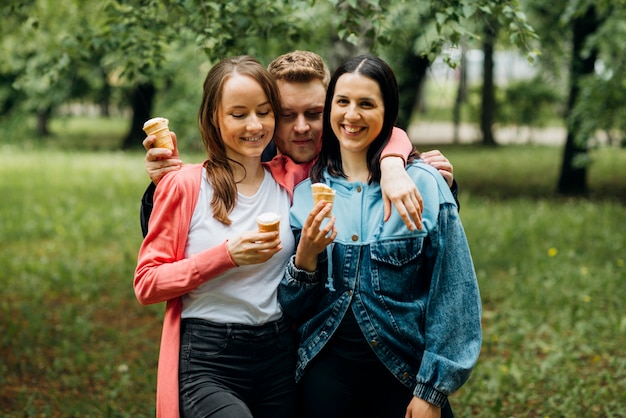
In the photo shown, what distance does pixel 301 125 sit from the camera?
2.73m

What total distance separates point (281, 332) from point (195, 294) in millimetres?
344

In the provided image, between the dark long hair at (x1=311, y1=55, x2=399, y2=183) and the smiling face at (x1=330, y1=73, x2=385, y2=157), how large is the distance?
1.0 inches

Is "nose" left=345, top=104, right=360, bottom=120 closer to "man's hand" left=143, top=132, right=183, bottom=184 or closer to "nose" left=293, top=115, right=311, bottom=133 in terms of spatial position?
"nose" left=293, top=115, right=311, bottom=133

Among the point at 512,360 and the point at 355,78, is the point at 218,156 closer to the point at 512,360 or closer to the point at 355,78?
the point at 355,78

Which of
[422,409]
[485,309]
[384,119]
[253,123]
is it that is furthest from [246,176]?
[485,309]

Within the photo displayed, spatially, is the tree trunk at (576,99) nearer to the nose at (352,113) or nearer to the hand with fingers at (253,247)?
the nose at (352,113)

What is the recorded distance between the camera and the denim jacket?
239 centimetres

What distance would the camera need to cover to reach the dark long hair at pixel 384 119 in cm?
247

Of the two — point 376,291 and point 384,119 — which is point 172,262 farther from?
point 384,119

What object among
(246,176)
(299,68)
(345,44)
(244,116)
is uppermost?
(345,44)

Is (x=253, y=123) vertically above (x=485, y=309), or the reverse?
(x=253, y=123)

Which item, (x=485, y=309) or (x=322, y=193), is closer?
(x=322, y=193)

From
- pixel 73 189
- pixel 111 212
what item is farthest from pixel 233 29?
pixel 73 189

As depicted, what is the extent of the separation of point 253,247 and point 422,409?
0.80 meters
